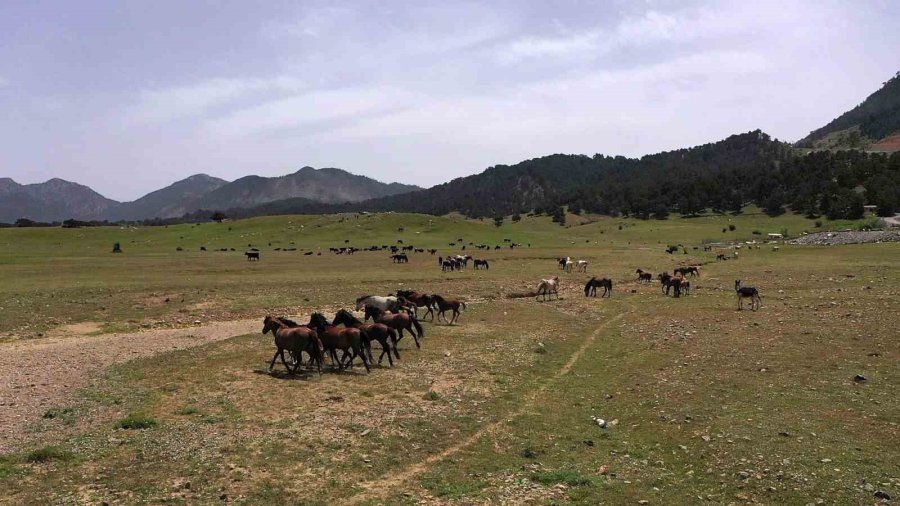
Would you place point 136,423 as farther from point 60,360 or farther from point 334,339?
point 60,360

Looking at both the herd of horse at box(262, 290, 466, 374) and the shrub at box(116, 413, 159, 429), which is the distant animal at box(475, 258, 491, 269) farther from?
the shrub at box(116, 413, 159, 429)

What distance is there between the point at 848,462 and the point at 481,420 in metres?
7.52

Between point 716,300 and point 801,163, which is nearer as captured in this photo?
point 716,300

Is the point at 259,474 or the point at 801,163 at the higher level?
the point at 801,163

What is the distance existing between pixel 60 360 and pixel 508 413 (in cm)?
1643

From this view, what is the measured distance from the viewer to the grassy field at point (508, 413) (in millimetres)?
10539

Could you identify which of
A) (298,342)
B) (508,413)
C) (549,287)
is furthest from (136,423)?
(549,287)

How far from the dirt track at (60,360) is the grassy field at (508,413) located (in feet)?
1.91

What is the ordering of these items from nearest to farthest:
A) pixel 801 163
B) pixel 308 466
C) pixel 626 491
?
pixel 626 491 → pixel 308 466 → pixel 801 163

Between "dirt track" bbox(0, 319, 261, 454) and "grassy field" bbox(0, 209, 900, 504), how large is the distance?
581mm

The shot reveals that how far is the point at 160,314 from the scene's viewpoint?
32.2 m

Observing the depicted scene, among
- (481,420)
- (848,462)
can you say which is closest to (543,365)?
(481,420)

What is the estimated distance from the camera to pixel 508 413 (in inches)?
594

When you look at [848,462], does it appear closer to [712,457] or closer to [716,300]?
[712,457]
